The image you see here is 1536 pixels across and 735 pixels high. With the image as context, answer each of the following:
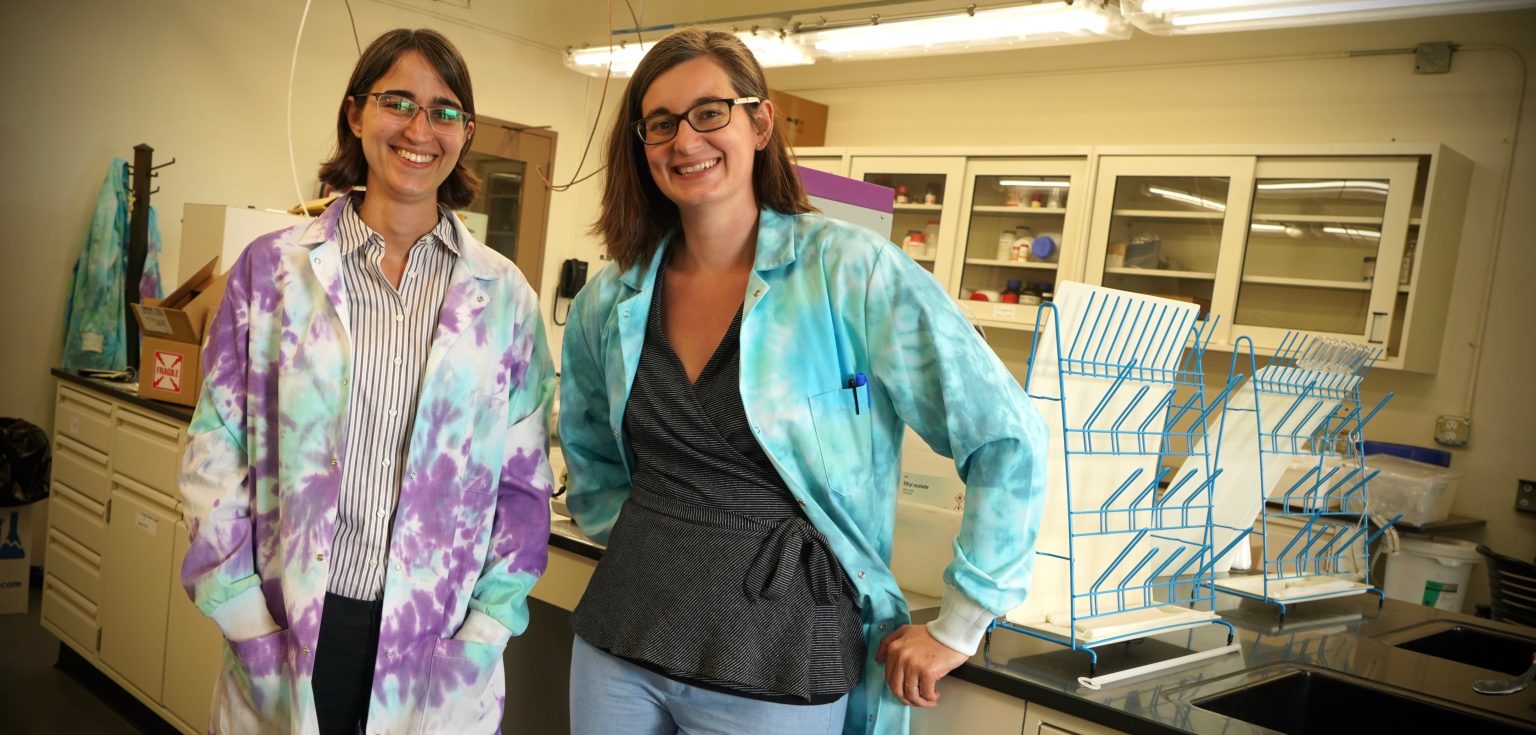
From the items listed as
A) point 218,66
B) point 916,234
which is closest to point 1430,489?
point 916,234

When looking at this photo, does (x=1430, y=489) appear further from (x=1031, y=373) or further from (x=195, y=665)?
(x=195, y=665)

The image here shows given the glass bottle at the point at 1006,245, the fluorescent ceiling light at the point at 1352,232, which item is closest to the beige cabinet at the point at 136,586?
the glass bottle at the point at 1006,245

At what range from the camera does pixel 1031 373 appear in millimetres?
1406

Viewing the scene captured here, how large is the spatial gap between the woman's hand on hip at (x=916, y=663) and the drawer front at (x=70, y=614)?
2872mm

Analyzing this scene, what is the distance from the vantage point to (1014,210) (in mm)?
4688

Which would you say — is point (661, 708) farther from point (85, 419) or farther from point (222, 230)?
point (85, 419)

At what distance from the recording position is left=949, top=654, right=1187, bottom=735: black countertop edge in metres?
1.22

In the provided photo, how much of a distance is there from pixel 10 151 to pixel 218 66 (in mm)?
894

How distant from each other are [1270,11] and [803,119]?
2.86 meters

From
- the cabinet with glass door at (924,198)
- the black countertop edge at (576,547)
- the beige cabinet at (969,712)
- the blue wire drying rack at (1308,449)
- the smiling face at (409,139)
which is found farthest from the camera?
the cabinet with glass door at (924,198)

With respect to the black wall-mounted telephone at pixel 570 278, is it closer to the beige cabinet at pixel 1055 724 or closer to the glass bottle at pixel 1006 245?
the glass bottle at pixel 1006 245

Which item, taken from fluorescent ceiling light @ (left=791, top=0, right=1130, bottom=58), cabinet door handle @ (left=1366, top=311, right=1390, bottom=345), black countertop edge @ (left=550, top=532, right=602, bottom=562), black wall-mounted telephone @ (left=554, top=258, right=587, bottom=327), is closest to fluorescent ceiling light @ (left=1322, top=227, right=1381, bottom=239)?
cabinet door handle @ (left=1366, top=311, right=1390, bottom=345)

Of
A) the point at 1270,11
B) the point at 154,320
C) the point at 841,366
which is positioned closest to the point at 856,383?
the point at 841,366

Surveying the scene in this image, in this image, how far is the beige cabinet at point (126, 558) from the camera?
9.20ft
